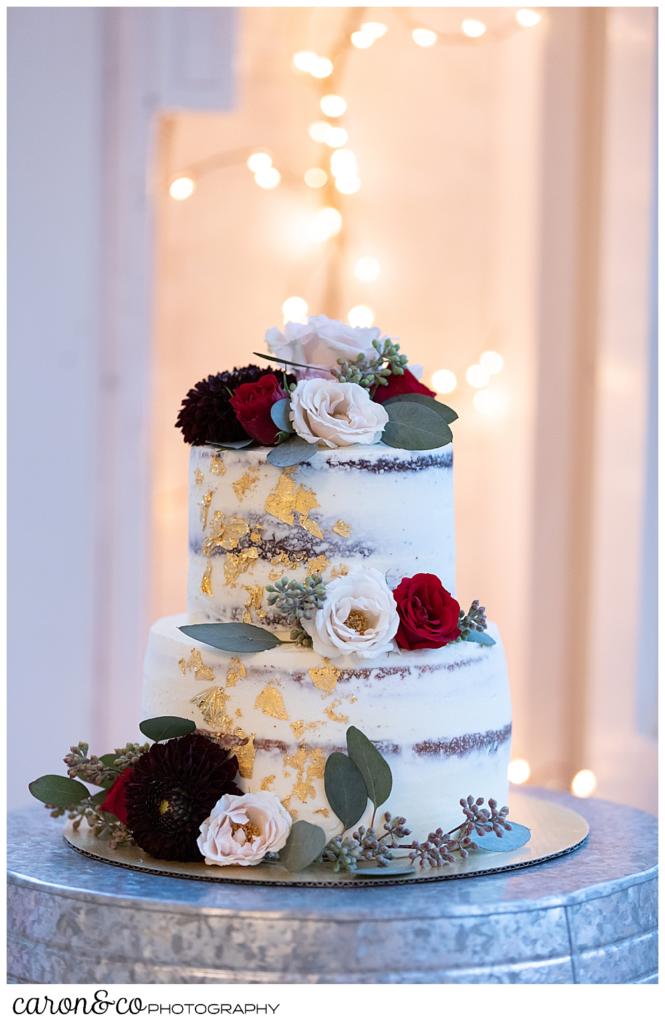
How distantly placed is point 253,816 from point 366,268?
1845 mm

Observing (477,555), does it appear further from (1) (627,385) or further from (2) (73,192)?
(2) (73,192)

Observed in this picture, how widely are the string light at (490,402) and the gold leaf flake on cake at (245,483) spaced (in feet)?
5.55

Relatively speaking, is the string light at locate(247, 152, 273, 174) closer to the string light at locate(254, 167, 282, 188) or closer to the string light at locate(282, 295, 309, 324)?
the string light at locate(254, 167, 282, 188)

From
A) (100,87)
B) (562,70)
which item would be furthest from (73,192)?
(562,70)

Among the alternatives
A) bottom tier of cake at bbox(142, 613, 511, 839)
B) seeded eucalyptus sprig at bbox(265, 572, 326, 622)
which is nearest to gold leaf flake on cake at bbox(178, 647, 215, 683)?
bottom tier of cake at bbox(142, 613, 511, 839)

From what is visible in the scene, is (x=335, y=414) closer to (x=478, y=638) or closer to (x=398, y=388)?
(x=398, y=388)

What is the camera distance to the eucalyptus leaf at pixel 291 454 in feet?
4.58

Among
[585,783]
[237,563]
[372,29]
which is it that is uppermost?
[372,29]

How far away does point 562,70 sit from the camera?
305 centimetres

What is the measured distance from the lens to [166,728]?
1.43m

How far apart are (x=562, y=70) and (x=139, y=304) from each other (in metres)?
1.17

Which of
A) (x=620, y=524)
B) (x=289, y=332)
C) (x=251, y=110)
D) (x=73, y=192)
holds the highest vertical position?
(x=251, y=110)

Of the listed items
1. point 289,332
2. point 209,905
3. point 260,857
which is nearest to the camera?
point 209,905

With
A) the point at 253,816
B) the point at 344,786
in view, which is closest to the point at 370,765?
the point at 344,786
